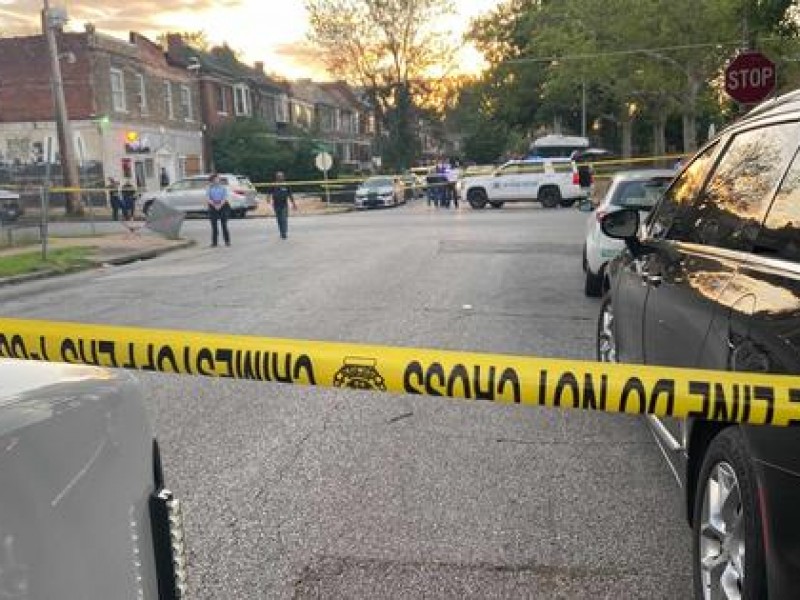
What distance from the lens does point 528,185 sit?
3108cm

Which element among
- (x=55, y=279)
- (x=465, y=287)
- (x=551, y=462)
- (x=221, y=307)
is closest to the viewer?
(x=551, y=462)

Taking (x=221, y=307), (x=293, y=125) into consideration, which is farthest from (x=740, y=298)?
(x=293, y=125)

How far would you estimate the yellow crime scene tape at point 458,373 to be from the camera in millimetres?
2260

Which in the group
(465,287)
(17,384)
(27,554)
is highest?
(17,384)

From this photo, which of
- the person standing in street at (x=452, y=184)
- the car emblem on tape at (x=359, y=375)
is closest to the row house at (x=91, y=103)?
the person standing in street at (x=452, y=184)

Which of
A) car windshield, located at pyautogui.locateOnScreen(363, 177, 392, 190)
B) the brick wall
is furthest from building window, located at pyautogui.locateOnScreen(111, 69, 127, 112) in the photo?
car windshield, located at pyautogui.locateOnScreen(363, 177, 392, 190)

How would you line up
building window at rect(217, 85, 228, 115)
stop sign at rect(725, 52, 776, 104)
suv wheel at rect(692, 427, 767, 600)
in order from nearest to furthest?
suv wheel at rect(692, 427, 767, 600) < stop sign at rect(725, 52, 776, 104) < building window at rect(217, 85, 228, 115)

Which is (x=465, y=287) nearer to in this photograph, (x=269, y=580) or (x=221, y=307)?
(x=221, y=307)

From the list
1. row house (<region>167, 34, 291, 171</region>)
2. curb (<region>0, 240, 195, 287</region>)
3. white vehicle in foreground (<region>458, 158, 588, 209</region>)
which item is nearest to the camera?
curb (<region>0, 240, 195, 287</region>)

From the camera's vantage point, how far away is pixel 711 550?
285cm

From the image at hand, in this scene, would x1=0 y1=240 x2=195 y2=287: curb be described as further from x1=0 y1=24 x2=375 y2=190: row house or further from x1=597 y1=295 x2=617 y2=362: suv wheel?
x1=0 y1=24 x2=375 y2=190: row house

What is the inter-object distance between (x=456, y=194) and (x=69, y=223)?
14619mm

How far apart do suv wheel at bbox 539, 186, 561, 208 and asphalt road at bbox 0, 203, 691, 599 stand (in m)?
21.5

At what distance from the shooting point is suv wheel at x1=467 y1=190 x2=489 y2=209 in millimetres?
31914
